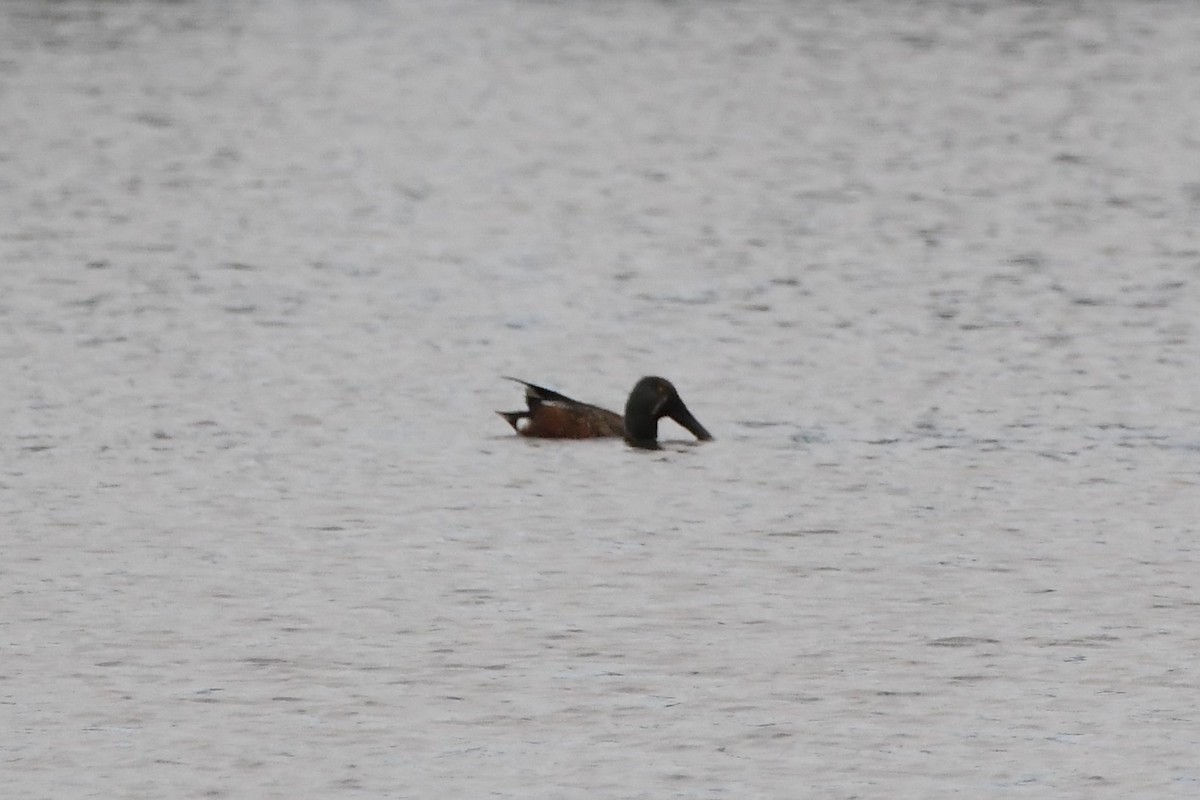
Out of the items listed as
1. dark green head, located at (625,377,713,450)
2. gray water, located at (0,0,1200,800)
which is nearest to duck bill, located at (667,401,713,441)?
A: dark green head, located at (625,377,713,450)

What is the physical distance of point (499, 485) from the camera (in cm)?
1416

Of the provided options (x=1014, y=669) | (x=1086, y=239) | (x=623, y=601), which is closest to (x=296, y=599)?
(x=623, y=601)

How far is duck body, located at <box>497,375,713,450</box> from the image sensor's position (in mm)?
15172

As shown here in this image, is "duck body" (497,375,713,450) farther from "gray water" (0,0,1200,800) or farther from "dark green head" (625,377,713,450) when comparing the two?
"gray water" (0,0,1200,800)

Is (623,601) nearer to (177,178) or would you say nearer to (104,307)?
(104,307)

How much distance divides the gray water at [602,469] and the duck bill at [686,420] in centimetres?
25

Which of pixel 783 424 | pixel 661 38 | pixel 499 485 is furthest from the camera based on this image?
pixel 661 38

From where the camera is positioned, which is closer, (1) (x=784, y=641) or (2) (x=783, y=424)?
(1) (x=784, y=641)

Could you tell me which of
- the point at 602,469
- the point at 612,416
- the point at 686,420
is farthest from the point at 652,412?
the point at 602,469

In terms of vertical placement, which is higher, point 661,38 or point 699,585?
point 661,38

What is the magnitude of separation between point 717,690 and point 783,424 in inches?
232

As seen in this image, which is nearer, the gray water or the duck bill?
the gray water

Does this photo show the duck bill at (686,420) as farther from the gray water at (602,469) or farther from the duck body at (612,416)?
the gray water at (602,469)

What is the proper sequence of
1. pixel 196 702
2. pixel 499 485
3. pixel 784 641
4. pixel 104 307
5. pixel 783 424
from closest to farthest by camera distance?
pixel 196 702, pixel 784 641, pixel 499 485, pixel 783 424, pixel 104 307
